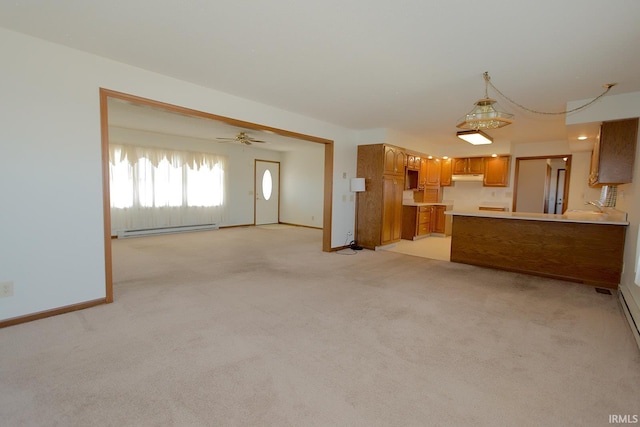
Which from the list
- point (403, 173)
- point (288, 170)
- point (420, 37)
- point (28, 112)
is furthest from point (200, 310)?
point (288, 170)

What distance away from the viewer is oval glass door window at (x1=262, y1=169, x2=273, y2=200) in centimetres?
988

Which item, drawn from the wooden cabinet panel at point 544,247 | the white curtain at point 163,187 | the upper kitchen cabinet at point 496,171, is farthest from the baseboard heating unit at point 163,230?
the upper kitchen cabinet at point 496,171

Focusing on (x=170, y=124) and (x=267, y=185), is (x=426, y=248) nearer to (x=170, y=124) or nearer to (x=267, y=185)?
(x=267, y=185)

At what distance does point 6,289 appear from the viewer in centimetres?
262

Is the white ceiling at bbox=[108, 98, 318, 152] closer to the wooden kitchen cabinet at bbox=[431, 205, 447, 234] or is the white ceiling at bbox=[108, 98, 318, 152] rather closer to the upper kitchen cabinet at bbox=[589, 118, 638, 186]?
the wooden kitchen cabinet at bbox=[431, 205, 447, 234]

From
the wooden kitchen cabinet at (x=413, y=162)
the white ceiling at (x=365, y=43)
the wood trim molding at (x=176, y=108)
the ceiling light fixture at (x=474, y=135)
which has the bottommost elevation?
the wooden kitchen cabinet at (x=413, y=162)

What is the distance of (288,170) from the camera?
1015 centimetres

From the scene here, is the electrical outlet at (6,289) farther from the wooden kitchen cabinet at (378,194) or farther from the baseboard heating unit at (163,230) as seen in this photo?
the wooden kitchen cabinet at (378,194)

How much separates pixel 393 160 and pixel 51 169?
5.27 meters

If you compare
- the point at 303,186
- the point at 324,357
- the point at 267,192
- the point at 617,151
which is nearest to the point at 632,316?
the point at 617,151

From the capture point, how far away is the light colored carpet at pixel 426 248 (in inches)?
227

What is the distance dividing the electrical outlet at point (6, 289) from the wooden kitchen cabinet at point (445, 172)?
330 inches

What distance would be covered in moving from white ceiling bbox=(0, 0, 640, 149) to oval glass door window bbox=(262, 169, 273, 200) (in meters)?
5.89

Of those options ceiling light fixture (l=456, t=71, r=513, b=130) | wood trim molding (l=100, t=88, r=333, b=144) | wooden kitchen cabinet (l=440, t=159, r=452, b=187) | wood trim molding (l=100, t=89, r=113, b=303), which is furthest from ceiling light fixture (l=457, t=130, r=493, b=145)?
wood trim molding (l=100, t=89, r=113, b=303)
